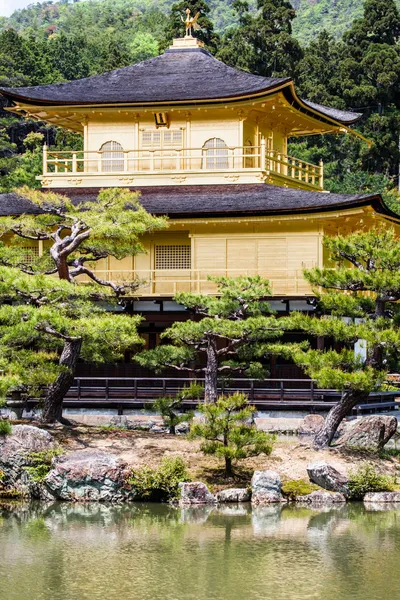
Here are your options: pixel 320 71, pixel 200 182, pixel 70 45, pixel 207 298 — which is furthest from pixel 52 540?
pixel 70 45

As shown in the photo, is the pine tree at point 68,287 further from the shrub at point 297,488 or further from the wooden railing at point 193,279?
the shrub at point 297,488

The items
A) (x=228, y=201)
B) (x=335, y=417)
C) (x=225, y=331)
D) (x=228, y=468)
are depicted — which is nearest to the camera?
(x=228, y=468)

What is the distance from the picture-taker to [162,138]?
128ft

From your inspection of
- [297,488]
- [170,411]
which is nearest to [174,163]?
[170,411]

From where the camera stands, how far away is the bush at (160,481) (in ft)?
82.4

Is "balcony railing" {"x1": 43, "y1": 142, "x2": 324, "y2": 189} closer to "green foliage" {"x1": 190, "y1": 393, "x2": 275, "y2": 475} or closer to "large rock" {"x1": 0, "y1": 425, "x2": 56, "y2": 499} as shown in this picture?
"green foliage" {"x1": 190, "y1": 393, "x2": 275, "y2": 475}

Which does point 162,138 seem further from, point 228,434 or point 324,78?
point 324,78

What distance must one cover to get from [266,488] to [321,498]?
3.89ft

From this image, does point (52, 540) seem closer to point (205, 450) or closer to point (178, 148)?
point (205, 450)

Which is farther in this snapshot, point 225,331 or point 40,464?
point 225,331

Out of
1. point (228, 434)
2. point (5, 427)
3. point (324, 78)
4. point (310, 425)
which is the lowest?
point (310, 425)

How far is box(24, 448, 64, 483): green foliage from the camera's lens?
25.3 meters

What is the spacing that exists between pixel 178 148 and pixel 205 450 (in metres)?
14.7

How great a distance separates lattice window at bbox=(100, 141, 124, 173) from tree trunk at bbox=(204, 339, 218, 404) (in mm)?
11251
